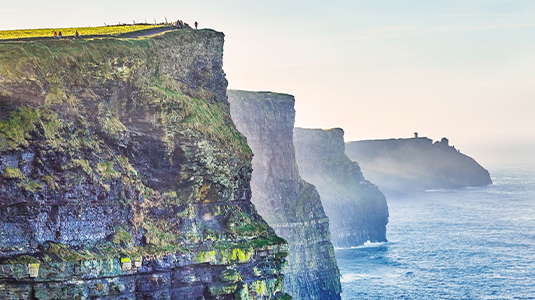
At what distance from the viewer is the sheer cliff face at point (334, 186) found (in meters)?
190

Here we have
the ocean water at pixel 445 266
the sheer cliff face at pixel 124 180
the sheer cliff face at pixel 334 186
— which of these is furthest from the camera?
the sheer cliff face at pixel 334 186

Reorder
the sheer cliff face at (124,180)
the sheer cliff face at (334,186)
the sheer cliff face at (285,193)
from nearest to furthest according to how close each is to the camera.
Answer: the sheer cliff face at (124,180), the sheer cliff face at (285,193), the sheer cliff face at (334,186)

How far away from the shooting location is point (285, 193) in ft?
440

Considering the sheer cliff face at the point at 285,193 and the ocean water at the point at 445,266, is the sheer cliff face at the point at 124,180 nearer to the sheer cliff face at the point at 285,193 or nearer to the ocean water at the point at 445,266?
the sheer cliff face at the point at 285,193

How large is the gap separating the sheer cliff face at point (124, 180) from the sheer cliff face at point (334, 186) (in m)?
126

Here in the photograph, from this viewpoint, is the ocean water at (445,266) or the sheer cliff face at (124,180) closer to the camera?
the sheer cliff face at (124,180)

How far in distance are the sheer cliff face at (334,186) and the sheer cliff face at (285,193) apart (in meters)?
49.2

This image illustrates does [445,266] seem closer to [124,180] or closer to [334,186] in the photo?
[334,186]

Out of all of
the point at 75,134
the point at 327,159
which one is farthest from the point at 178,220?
the point at 327,159

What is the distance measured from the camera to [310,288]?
125m

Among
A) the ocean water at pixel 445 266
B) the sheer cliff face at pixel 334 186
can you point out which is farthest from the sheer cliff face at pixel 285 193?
the sheer cliff face at pixel 334 186

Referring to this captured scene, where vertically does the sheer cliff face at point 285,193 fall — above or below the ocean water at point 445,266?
above

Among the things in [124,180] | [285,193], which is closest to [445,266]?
[285,193]

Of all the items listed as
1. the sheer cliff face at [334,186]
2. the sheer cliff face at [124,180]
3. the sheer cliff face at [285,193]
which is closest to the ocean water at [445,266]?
the sheer cliff face at [334,186]
